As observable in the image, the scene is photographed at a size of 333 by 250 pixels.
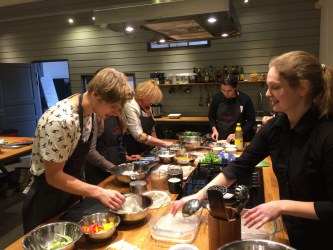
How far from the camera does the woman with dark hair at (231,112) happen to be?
3.77 metres

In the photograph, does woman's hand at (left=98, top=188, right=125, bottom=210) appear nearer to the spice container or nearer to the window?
the spice container

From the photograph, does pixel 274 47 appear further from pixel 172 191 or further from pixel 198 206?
pixel 198 206

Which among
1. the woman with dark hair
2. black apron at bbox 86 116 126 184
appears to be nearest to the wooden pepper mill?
black apron at bbox 86 116 126 184

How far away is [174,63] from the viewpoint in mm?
6211

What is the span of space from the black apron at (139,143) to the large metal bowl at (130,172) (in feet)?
2.63

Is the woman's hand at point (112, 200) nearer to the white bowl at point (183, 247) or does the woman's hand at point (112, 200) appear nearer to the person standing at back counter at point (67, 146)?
the person standing at back counter at point (67, 146)

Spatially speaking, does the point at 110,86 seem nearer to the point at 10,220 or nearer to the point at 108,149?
the point at 108,149

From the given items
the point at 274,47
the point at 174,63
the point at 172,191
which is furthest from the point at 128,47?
the point at 172,191

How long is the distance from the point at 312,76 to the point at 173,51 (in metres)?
→ 5.15

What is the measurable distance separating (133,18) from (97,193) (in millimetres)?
1231

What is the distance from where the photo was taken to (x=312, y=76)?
4.04 feet

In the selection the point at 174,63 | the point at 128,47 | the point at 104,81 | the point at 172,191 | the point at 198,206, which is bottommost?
the point at 172,191

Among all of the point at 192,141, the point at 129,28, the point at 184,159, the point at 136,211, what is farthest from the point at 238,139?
the point at 136,211

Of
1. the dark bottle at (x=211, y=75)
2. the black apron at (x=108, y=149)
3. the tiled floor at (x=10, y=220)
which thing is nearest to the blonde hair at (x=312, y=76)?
the black apron at (x=108, y=149)
